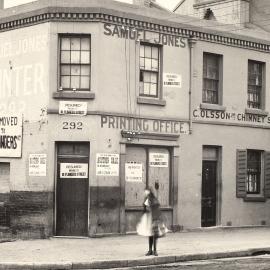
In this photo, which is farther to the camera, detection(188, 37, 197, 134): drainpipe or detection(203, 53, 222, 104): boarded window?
detection(203, 53, 222, 104): boarded window

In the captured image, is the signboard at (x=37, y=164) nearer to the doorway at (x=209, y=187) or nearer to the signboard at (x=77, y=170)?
the signboard at (x=77, y=170)

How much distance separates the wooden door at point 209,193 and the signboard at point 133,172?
285 centimetres

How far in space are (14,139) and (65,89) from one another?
7.90 ft

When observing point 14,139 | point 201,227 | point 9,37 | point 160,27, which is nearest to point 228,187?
point 201,227

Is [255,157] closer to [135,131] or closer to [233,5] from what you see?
[135,131]

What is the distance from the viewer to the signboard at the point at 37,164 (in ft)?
65.6

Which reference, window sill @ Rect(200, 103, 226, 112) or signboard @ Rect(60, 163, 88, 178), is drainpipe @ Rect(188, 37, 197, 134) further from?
signboard @ Rect(60, 163, 88, 178)

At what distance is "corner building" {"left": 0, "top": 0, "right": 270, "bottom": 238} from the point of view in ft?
65.6

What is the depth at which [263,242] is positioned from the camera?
748 inches

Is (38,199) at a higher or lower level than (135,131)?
lower

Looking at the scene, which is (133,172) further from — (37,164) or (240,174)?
(240,174)

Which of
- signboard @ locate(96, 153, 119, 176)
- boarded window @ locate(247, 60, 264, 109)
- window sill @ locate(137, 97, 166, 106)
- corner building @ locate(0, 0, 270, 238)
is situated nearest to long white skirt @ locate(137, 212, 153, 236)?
corner building @ locate(0, 0, 270, 238)

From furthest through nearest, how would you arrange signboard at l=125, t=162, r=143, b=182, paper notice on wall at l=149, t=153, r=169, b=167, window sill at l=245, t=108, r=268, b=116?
window sill at l=245, t=108, r=268, b=116 < paper notice on wall at l=149, t=153, r=169, b=167 < signboard at l=125, t=162, r=143, b=182

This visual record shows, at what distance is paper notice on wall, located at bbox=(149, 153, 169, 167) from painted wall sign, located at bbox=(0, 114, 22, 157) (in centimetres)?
423
